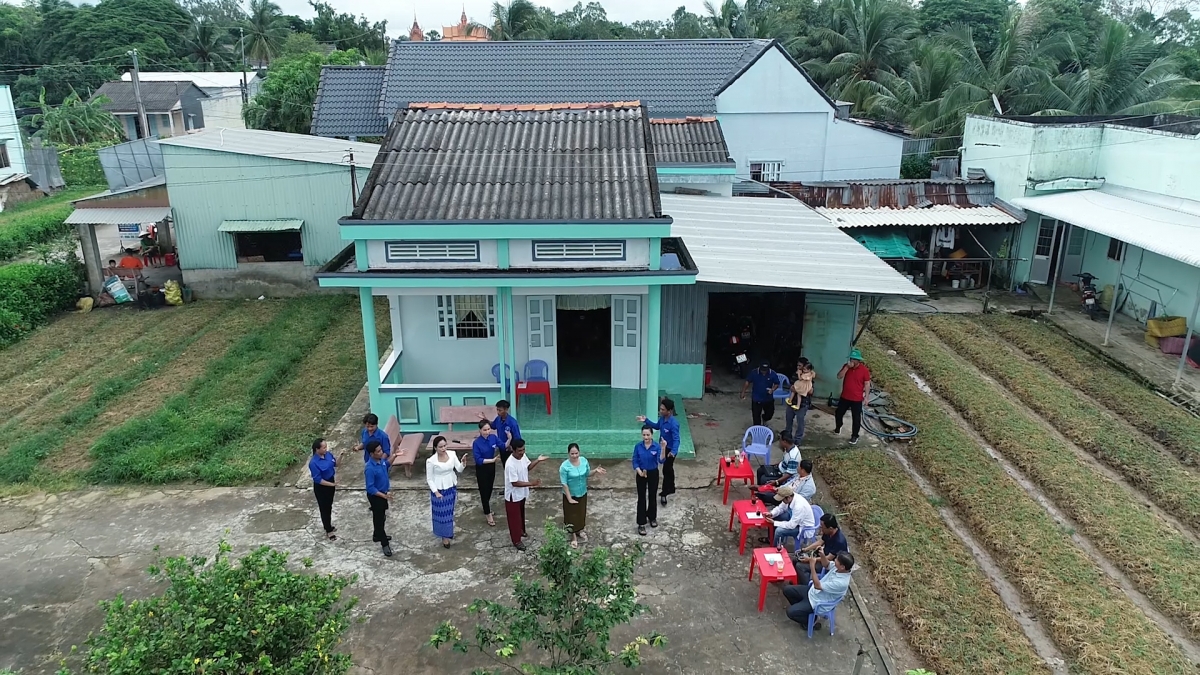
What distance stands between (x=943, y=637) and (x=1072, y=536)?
3.17 m

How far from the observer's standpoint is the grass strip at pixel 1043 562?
7238mm

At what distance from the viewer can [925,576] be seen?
833 cm

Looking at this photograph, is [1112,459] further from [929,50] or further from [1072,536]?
[929,50]

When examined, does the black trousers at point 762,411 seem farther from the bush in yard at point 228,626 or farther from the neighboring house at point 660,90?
the neighboring house at point 660,90

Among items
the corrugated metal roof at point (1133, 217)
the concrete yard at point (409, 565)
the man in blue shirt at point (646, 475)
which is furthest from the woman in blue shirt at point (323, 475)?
the corrugated metal roof at point (1133, 217)

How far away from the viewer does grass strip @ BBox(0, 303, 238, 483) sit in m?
11.4

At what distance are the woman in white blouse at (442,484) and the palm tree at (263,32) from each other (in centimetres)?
5623

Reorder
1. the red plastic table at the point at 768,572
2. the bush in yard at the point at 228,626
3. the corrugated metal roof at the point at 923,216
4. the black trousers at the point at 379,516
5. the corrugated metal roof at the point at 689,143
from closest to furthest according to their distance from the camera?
the bush in yard at the point at 228,626 < the red plastic table at the point at 768,572 < the black trousers at the point at 379,516 < the corrugated metal roof at the point at 689,143 < the corrugated metal roof at the point at 923,216

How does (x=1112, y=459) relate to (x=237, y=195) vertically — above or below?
below

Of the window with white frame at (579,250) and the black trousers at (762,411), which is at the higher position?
the window with white frame at (579,250)

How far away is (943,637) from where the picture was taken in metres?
7.41

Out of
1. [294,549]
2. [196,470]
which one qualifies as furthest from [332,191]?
[294,549]

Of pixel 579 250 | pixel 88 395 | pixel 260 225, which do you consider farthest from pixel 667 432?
pixel 260 225

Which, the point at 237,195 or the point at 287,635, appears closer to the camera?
the point at 287,635
